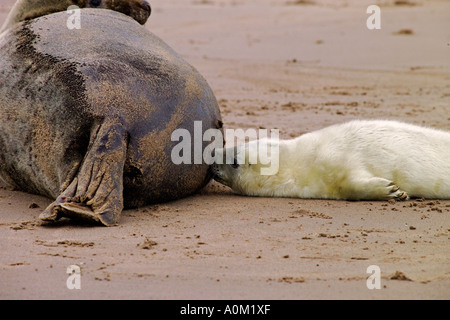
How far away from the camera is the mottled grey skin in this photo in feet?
13.8

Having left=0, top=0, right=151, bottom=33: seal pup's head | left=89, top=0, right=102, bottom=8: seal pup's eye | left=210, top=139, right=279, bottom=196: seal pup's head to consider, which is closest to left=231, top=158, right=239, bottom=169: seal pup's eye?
left=210, top=139, right=279, bottom=196: seal pup's head

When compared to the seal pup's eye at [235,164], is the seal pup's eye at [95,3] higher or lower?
higher

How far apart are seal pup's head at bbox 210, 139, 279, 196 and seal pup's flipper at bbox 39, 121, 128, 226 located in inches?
42.9

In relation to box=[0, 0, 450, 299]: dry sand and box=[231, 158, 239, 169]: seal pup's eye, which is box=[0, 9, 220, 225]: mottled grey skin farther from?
box=[231, 158, 239, 169]: seal pup's eye

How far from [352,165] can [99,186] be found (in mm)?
1691

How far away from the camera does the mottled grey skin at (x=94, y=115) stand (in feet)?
13.8

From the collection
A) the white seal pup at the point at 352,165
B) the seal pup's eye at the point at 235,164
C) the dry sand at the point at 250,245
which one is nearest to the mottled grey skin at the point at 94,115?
the dry sand at the point at 250,245

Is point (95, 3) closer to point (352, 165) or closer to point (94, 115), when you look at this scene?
point (94, 115)

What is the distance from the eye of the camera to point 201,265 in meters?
3.56

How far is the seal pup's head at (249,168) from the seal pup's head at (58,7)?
1.36 metres

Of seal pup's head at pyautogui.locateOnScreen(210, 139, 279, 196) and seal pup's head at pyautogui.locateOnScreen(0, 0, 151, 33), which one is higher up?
seal pup's head at pyautogui.locateOnScreen(0, 0, 151, 33)

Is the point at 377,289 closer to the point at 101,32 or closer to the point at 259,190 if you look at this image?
the point at 259,190

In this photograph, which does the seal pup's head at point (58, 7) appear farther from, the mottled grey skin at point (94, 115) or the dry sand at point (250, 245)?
the dry sand at point (250, 245)
